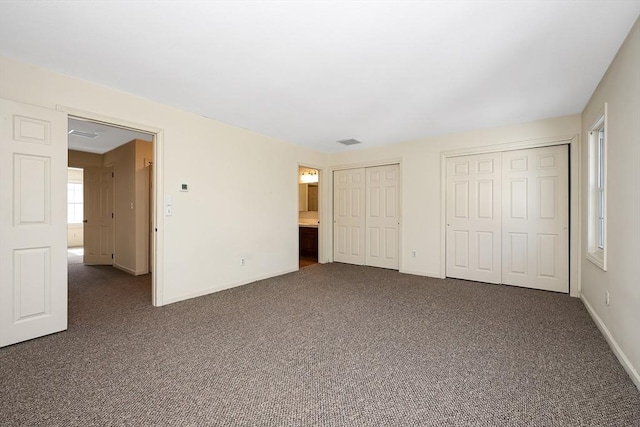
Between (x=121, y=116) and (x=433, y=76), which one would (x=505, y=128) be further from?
(x=121, y=116)

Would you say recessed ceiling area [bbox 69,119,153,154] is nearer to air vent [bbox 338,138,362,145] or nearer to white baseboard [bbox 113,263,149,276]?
white baseboard [bbox 113,263,149,276]

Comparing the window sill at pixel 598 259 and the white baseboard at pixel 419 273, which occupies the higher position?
the window sill at pixel 598 259

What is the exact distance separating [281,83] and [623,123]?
290cm

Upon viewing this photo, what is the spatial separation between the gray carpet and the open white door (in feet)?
0.81

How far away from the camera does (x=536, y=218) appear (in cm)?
424

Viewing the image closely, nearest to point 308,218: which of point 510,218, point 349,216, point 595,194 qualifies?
point 349,216

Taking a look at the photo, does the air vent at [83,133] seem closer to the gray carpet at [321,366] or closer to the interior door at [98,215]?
the interior door at [98,215]

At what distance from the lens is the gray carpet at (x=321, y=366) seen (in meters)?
1.68

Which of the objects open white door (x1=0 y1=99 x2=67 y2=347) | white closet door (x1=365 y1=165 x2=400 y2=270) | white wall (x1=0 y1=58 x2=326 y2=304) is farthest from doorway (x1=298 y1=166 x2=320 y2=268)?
open white door (x1=0 y1=99 x2=67 y2=347)

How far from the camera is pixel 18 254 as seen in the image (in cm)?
254

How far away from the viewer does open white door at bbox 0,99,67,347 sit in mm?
2467

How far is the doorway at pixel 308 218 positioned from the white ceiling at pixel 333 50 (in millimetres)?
3506

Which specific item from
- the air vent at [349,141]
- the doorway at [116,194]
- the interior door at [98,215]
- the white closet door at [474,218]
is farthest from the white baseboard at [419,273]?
the interior door at [98,215]

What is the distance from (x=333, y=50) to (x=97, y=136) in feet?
15.2
